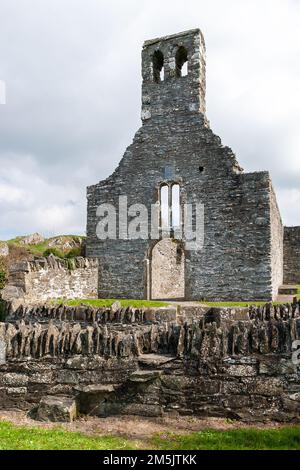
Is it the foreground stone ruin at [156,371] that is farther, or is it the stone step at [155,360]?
the stone step at [155,360]

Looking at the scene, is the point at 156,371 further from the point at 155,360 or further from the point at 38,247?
the point at 38,247

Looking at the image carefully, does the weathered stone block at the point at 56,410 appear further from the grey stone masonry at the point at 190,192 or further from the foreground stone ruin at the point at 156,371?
the grey stone masonry at the point at 190,192

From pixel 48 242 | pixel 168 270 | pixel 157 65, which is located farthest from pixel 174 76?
pixel 48 242

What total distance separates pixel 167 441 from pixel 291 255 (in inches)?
886

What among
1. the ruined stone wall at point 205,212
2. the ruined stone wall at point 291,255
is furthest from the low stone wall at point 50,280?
the ruined stone wall at point 291,255

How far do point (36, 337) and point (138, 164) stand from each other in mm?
15230

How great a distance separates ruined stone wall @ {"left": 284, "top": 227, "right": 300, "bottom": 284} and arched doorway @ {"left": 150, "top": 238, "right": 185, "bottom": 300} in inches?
235

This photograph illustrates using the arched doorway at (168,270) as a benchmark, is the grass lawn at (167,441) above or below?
below

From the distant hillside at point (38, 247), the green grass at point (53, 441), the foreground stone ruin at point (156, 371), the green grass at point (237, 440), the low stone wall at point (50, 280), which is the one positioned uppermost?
the distant hillside at point (38, 247)

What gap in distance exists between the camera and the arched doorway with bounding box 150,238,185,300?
24.0 meters

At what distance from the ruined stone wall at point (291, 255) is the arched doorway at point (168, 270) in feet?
19.5

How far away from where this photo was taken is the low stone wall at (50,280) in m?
15.6
